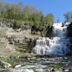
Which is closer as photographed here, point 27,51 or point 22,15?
point 27,51

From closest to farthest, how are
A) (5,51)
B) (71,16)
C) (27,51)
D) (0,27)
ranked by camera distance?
1. (5,51)
2. (27,51)
3. (0,27)
4. (71,16)

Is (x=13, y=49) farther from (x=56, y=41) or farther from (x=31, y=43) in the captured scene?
(x=56, y=41)

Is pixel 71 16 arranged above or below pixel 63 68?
above

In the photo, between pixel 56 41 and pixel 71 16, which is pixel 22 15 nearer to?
pixel 56 41

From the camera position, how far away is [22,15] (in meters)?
51.8

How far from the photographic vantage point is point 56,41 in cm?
3822

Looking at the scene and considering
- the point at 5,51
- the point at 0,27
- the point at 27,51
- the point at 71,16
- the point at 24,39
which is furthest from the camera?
the point at 71,16

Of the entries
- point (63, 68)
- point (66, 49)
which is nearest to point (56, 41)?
point (66, 49)

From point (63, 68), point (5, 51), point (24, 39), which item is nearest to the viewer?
point (63, 68)

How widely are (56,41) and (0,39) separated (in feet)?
26.0

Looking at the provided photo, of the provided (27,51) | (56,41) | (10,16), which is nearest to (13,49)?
(27,51)

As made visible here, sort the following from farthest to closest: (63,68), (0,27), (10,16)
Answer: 1. (10,16)
2. (0,27)
3. (63,68)

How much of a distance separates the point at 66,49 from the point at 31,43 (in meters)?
5.13

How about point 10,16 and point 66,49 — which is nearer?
point 66,49
